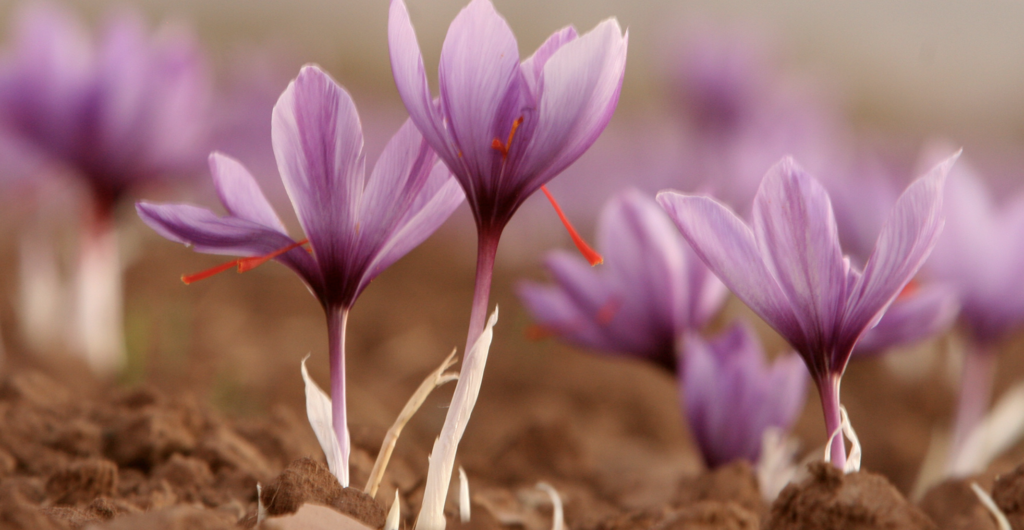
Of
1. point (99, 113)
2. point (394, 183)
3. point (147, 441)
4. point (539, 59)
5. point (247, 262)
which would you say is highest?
point (99, 113)

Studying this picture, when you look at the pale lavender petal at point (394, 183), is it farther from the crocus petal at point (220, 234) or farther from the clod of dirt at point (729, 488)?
the clod of dirt at point (729, 488)

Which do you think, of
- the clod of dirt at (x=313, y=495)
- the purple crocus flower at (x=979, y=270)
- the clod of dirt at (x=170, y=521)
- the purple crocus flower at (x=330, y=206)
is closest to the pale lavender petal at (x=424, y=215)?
the purple crocus flower at (x=330, y=206)

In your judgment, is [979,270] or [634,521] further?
[979,270]

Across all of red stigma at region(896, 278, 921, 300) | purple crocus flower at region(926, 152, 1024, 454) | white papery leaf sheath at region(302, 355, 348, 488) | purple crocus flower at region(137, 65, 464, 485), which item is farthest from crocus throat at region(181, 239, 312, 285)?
purple crocus flower at region(926, 152, 1024, 454)

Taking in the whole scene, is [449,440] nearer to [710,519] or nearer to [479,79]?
[710,519]

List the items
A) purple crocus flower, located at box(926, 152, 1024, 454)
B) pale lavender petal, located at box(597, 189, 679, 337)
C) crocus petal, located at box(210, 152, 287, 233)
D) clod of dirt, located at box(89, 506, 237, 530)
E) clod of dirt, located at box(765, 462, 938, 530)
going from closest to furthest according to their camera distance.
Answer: clod of dirt, located at box(89, 506, 237, 530)
clod of dirt, located at box(765, 462, 938, 530)
crocus petal, located at box(210, 152, 287, 233)
pale lavender petal, located at box(597, 189, 679, 337)
purple crocus flower, located at box(926, 152, 1024, 454)

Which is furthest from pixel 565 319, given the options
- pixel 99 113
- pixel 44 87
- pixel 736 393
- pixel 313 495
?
pixel 44 87

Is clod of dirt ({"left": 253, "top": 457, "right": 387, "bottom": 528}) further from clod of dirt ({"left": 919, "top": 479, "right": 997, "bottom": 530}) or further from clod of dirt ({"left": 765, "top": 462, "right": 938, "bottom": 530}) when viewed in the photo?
clod of dirt ({"left": 919, "top": 479, "right": 997, "bottom": 530})
